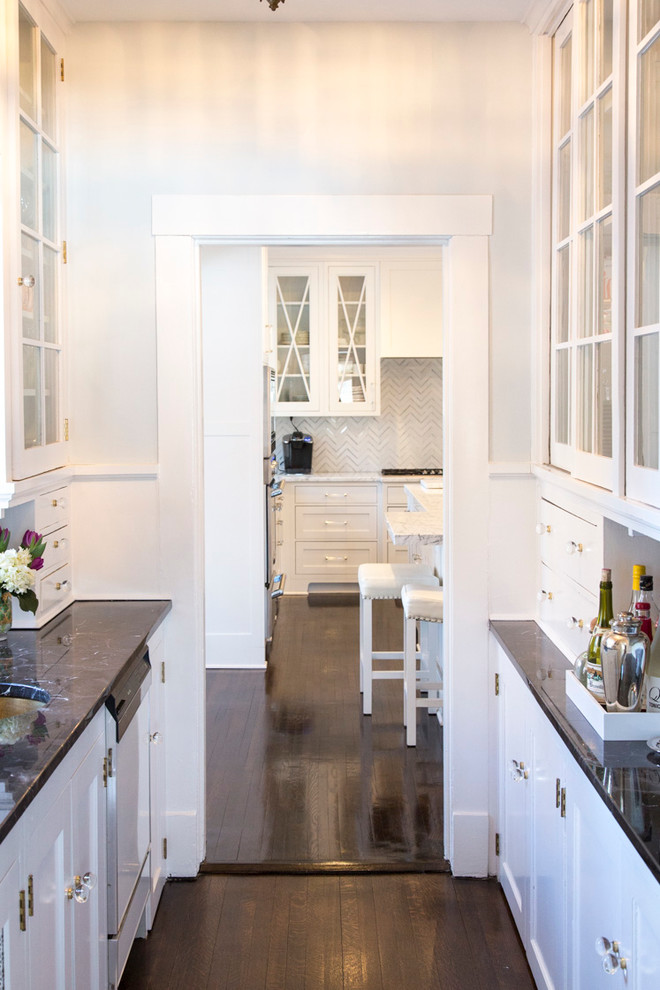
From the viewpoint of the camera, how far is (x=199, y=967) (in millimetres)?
2730

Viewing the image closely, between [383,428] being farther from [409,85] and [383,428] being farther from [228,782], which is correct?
[409,85]

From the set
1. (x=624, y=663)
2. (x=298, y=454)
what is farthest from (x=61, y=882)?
(x=298, y=454)

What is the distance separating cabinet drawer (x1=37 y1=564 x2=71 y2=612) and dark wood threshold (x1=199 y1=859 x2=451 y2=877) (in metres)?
1.03

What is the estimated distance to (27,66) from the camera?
2.75 m

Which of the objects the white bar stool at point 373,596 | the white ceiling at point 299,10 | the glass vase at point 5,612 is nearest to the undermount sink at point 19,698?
the glass vase at point 5,612

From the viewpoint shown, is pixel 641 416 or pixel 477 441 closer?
pixel 641 416

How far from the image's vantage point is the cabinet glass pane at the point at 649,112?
6.63 ft

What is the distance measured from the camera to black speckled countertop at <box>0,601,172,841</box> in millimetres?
1715

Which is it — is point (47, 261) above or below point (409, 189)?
below

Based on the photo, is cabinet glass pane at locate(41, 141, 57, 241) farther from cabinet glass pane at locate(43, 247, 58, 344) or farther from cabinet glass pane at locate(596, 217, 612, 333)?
cabinet glass pane at locate(596, 217, 612, 333)

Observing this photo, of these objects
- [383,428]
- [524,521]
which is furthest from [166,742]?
[383,428]

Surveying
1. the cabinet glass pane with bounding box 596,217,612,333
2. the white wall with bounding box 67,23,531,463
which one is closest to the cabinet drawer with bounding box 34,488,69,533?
the white wall with bounding box 67,23,531,463

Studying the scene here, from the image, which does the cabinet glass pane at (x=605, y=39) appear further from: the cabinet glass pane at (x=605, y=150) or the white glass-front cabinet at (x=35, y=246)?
the white glass-front cabinet at (x=35, y=246)

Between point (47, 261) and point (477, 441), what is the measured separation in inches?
57.5
